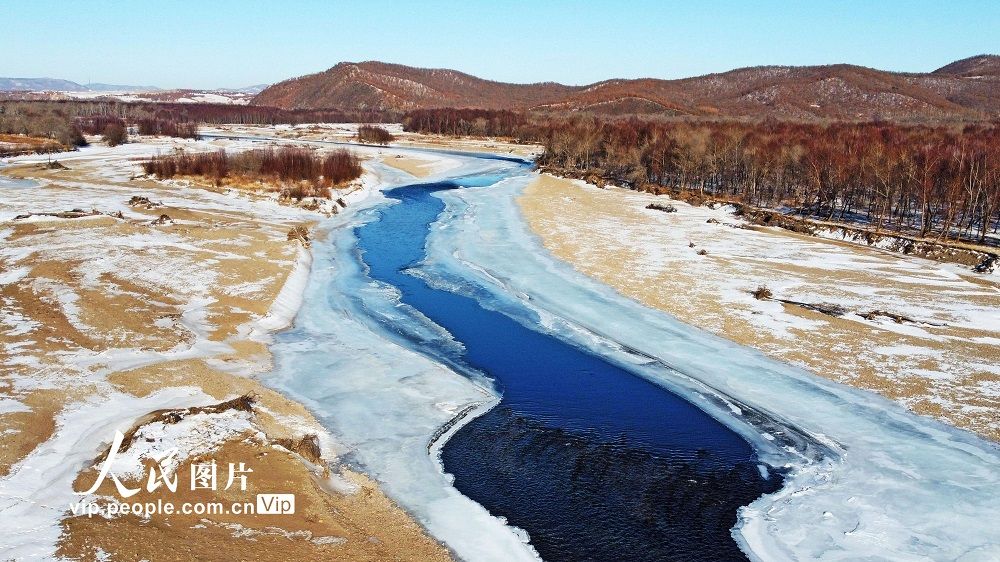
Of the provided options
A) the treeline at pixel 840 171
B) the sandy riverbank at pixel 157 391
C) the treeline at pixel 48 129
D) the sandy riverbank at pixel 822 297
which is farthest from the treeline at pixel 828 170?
the treeline at pixel 48 129

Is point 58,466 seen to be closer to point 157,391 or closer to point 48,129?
point 157,391

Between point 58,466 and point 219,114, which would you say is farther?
point 219,114

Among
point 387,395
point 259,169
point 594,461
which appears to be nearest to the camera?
point 594,461

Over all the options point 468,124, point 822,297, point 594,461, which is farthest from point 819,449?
point 468,124

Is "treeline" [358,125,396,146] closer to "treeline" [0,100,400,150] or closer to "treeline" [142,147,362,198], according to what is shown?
"treeline" [0,100,400,150]

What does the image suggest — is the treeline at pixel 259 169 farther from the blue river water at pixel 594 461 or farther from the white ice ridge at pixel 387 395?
the blue river water at pixel 594 461

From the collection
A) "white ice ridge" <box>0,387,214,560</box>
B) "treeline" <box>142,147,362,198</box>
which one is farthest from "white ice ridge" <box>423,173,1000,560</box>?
"treeline" <box>142,147,362,198</box>
